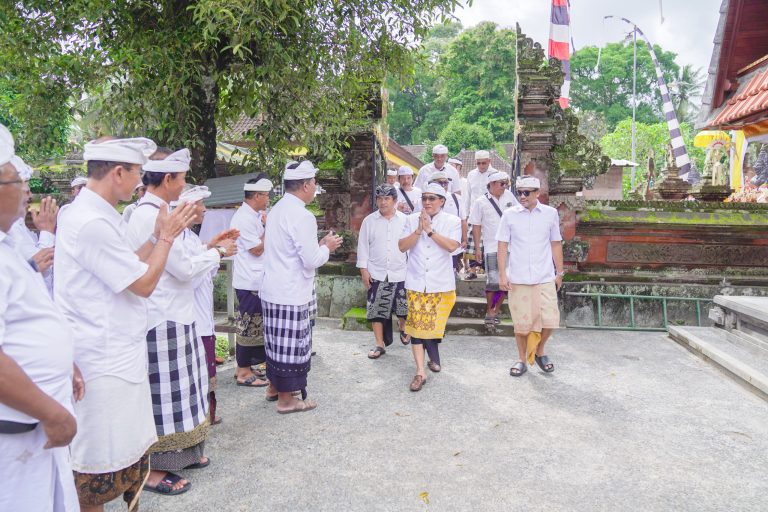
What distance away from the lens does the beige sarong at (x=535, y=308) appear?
18.1ft

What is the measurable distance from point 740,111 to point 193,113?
611 centimetres

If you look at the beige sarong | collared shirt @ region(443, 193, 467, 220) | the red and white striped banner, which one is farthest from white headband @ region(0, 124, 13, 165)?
the red and white striped banner

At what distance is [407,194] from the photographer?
7.82 m

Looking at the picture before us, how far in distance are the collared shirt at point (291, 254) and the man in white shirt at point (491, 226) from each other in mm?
3164

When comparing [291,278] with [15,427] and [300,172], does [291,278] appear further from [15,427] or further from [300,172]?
[15,427]

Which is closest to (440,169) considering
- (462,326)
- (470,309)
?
(470,309)

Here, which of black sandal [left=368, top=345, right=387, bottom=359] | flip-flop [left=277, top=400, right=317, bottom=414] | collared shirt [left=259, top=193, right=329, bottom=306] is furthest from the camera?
black sandal [left=368, top=345, right=387, bottom=359]

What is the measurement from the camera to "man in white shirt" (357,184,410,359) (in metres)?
6.20

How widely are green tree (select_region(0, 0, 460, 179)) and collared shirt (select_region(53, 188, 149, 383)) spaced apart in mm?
2318

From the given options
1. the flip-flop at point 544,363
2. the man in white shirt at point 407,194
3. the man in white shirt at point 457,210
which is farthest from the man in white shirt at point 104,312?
the man in white shirt at point 457,210

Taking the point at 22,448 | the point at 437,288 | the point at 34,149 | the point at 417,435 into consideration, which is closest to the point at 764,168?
the point at 437,288

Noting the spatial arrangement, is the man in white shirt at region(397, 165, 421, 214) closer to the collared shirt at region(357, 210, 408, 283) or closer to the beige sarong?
the collared shirt at region(357, 210, 408, 283)

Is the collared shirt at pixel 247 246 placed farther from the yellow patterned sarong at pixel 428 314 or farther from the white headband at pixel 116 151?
the white headband at pixel 116 151

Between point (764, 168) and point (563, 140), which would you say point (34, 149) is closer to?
point (563, 140)
